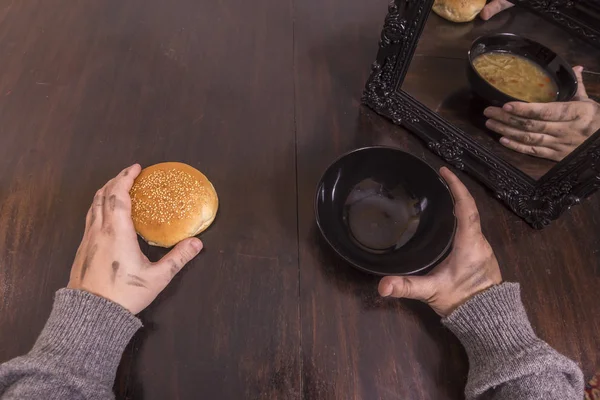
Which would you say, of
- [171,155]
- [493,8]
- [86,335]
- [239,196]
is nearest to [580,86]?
[493,8]

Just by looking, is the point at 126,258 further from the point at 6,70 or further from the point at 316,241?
the point at 6,70

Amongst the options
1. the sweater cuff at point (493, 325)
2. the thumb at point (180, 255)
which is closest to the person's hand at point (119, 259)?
the thumb at point (180, 255)

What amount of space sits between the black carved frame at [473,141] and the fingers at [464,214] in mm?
98

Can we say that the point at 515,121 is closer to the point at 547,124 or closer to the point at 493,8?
the point at 547,124

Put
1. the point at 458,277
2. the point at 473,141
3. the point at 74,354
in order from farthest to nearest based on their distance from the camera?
the point at 473,141, the point at 458,277, the point at 74,354

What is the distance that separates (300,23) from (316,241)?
662 mm

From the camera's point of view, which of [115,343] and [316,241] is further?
[316,241]

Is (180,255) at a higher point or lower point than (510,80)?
lower

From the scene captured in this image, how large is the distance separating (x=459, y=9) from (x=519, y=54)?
0.14m

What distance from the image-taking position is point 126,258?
69cm

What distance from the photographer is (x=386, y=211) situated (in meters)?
0.80

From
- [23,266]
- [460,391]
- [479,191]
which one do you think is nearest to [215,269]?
[23,266]

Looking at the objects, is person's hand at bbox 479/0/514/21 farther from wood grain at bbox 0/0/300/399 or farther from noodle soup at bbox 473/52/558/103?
wood grain at bbox 0/0/300/399

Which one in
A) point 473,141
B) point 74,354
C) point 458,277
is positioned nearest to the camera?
point 74,354
